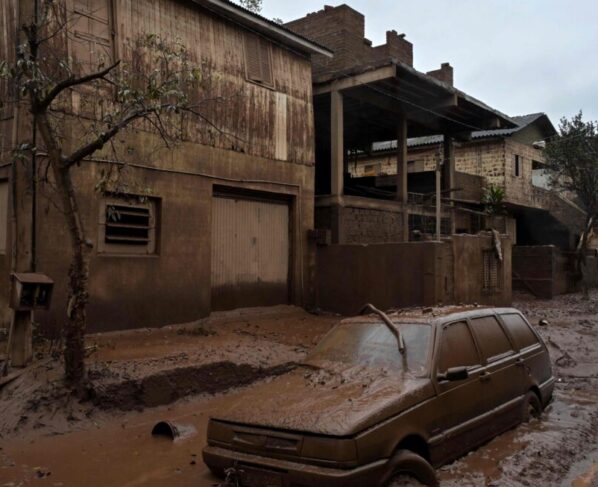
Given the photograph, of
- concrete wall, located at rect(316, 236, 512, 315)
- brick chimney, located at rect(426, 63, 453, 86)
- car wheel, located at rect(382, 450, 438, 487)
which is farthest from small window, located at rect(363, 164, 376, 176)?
car wheel, located at rect(382, 450, 438, 487)

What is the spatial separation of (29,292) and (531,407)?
627 cm

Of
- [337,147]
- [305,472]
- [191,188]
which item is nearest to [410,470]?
[305,472]

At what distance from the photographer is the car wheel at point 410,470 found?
4.07 metres

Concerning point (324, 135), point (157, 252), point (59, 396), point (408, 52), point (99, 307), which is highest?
point (408, 52)

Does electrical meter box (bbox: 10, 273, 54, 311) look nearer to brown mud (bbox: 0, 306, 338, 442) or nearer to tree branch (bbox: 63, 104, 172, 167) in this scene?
brown mud (bbox: 0, 306, 338, 442)

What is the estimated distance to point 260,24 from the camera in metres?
13.1

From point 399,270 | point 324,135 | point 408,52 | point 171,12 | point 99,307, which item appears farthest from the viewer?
point 408,52

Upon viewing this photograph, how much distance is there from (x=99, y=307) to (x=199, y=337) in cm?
188

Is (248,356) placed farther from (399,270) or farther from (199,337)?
(399,270)

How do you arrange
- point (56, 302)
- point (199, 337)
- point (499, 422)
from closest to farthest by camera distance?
1. point (499, 422)
2. point (56, 302)
3. point (199, 337)

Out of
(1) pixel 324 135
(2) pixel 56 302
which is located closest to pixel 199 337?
(2) pixel 56 302

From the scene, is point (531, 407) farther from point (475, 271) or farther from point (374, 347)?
point (475, 271)

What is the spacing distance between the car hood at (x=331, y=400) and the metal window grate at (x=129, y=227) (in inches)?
248

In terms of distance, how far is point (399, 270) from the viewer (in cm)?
1366
